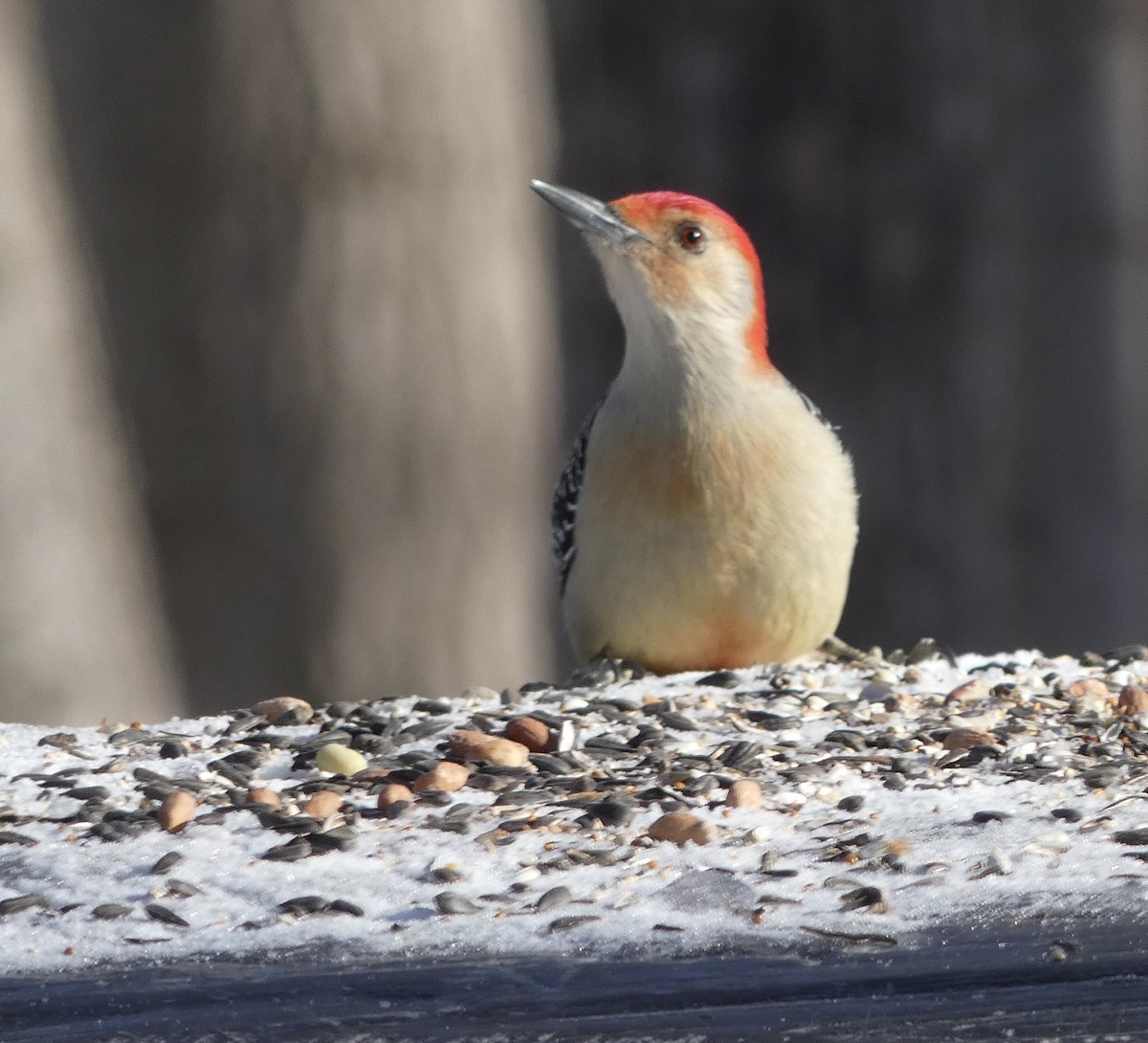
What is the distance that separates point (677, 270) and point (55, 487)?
3528 mm

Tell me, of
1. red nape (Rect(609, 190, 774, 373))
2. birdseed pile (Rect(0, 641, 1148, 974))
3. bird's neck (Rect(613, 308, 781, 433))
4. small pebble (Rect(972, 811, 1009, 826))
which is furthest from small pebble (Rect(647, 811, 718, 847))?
red nape (Rect(609, 190, 774, 373))

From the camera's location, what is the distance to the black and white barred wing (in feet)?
19.2

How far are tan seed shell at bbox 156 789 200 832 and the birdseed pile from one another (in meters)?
0.01

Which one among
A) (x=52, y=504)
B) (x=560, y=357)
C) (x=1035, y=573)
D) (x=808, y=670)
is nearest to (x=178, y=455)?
(x=52, y=504)

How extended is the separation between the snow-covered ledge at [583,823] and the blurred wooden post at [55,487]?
3618mm

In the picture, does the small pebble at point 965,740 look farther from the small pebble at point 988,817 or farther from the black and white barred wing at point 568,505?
the black and white barred wing at point 568,505

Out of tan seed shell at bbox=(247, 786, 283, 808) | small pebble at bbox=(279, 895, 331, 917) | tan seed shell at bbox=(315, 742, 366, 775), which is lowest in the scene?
tan seed shell at bbox=(315, 742, 366, 775)

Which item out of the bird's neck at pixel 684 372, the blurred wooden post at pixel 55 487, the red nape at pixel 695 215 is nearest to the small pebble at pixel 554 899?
the bird's neck at pixel 684 372

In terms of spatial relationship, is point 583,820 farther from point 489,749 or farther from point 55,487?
point 55,487

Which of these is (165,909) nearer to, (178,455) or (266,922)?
(266,922)

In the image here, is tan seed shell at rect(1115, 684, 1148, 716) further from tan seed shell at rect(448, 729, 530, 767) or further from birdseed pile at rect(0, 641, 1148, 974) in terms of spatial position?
tan seed shell at rect(448, 729, 530, 767)

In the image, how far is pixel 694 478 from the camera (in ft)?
17.8

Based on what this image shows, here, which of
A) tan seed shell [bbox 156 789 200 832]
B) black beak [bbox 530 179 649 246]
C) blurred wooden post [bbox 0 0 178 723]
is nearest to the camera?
tan seed shell [bbox 156 789 200 832]

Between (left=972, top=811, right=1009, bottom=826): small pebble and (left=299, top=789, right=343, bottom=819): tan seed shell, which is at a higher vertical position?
(left=299, top=789, right=343, bottom=819): tan seed shell
